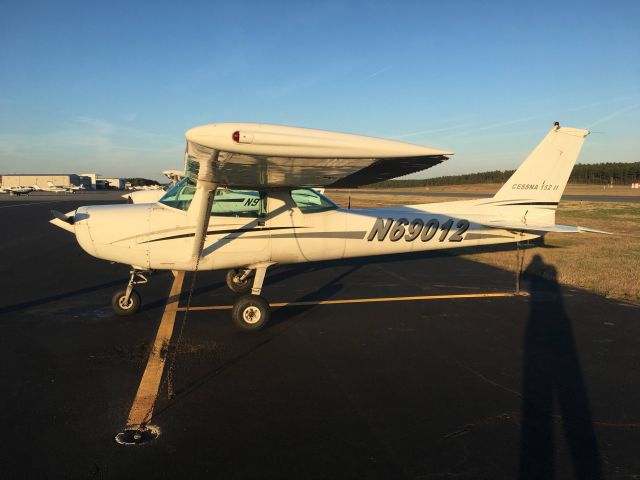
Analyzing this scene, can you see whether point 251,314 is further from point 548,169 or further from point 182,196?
point 548,169

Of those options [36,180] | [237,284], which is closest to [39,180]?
[36,180]

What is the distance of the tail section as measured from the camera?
805 cm

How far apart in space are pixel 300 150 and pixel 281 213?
2.77 m

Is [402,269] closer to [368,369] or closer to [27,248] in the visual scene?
[368,369]

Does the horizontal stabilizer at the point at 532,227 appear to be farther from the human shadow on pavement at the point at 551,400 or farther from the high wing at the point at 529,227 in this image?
the human shadow on pavement at the point at 551,400

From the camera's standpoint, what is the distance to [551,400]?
12.9 feet

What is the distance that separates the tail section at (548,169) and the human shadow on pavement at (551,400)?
8.20ft

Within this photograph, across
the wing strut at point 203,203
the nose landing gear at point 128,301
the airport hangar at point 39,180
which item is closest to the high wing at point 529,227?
the wing strut at point 203,203

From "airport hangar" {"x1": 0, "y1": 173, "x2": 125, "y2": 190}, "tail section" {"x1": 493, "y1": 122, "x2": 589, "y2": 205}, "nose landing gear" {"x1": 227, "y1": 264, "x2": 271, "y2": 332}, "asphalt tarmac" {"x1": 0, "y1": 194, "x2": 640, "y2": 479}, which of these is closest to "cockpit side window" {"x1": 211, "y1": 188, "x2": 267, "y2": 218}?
"nose landing gear" {"x1": 227, "y1": 264, "x2": 271, "y2": 332}

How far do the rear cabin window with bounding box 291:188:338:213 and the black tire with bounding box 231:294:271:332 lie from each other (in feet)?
5.25

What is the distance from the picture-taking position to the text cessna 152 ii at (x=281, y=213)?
12.2ft

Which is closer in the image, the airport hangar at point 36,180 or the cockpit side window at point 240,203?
the cockpit side window at point 240,203

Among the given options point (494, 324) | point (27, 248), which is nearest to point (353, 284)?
point (494, 324)

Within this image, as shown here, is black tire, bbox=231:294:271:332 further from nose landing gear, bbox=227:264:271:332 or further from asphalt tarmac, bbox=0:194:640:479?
asphalt tarmac, bbox=0:194:640:479
